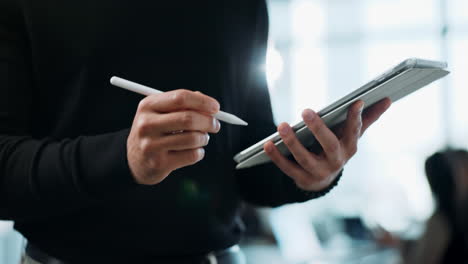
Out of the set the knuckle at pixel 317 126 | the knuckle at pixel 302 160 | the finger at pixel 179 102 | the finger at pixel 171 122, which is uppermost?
the finger at pixel 179 102

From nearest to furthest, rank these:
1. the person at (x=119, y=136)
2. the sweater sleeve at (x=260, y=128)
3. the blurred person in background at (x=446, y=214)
Answer: the person at (x=119, y=136) < the sweater sleeve at (x=260, y=128) < the blurred person in background at (x=446, y=214)

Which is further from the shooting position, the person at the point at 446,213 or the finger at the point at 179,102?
the person at the point at 446,213

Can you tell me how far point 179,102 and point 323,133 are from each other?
0.89 feet

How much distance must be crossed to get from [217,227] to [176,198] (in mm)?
95

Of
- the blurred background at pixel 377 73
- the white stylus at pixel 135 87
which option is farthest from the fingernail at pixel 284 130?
the blurred background at pixel 377 73

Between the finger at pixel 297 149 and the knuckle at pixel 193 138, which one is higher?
the knuckle at pixel 193 138

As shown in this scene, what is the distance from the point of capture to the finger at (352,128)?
2.62 ft

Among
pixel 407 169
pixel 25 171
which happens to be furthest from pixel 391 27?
pixel 25 171

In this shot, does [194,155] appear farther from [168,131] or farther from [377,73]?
[377,73]

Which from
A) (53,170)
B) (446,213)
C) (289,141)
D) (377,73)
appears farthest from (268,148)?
(377,73)

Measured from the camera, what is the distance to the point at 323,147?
83 cm

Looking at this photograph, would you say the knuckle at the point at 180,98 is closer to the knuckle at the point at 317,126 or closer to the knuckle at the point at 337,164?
the knuckle at the point at 317,126

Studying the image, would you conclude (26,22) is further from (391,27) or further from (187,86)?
(391,27)

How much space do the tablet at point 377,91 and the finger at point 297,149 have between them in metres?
0.01
